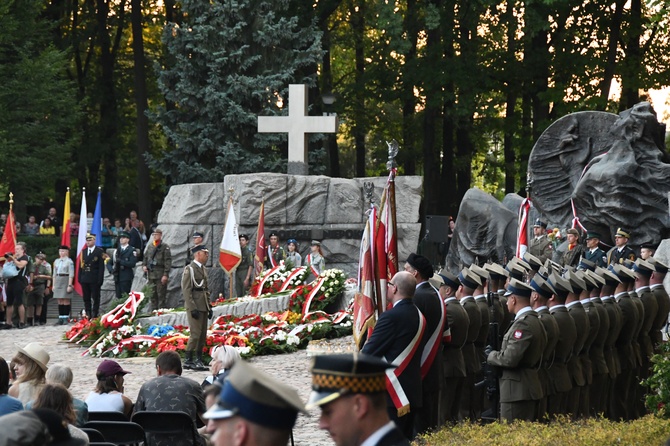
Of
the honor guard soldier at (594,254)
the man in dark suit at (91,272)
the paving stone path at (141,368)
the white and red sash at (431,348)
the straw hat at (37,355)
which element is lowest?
the paving stone path at (141,368)

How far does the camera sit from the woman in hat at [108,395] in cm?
834

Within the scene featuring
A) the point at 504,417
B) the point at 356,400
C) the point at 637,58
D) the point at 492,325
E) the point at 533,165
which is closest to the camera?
the point at 356,400

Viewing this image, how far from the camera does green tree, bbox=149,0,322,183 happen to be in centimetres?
2945

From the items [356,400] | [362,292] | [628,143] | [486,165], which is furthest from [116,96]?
[356,400]

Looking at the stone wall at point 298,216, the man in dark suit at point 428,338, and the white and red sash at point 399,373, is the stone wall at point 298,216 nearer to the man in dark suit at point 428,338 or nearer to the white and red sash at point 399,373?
the man in dark suit at point 428,338

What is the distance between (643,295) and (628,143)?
29.3ft

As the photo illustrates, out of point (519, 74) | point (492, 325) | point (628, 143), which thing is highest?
point (519, 74)

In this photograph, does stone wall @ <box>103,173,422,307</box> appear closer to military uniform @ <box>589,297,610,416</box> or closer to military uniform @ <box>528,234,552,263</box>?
military uniform @ <box>528,234,552,263</box>

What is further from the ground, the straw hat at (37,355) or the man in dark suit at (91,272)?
the straw hat at (37,355)

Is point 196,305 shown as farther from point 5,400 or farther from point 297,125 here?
point 297,125

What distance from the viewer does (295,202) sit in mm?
24188

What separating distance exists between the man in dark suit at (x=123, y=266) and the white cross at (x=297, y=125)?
391 centimetres

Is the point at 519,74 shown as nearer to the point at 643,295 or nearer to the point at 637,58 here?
the point at 637,58

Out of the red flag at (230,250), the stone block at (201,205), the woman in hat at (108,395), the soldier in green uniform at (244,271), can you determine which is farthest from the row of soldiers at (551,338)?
the stone block at (201,205)
